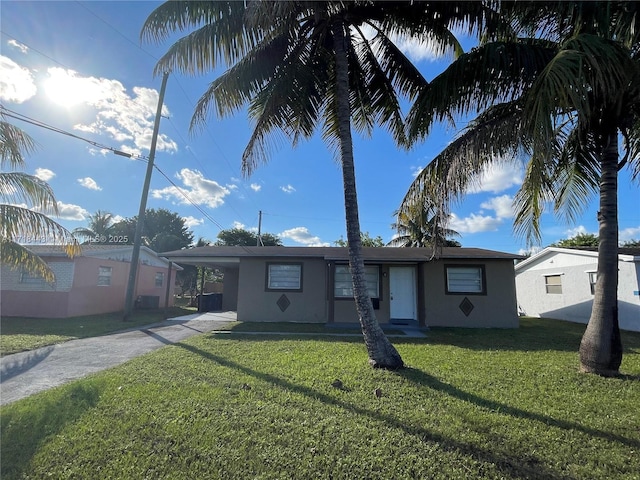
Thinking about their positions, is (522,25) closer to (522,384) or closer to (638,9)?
(638,9)

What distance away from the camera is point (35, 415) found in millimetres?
3922

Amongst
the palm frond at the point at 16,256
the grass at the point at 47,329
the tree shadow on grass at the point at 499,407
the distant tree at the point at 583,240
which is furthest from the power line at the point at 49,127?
the distant tree at the point at 583,240

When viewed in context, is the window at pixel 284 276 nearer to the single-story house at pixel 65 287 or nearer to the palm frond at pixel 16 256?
the single-story house at pixel 65 287

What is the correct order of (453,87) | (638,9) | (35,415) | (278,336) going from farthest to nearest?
(278,336)
(453,87)
(638,9)
(35,415)

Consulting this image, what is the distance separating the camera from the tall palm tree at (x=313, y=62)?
237 inches

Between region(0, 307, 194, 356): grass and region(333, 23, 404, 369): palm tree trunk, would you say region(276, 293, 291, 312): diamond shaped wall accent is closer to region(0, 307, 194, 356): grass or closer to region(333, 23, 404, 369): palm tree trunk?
region(0, 307, 194, 356): grass

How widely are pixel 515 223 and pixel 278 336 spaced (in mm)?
6766

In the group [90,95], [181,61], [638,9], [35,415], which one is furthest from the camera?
[90,95]

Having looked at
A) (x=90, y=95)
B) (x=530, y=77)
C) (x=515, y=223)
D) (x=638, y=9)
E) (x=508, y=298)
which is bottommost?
(x=508, y=298)

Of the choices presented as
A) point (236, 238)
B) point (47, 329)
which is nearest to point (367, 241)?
point (236, 238)

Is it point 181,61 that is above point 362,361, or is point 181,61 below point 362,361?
above

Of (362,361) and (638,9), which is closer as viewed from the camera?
Answer: (638,9)

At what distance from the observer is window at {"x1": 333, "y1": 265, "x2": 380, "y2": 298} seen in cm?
1259

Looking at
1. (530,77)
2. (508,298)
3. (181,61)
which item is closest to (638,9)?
(530,77)
